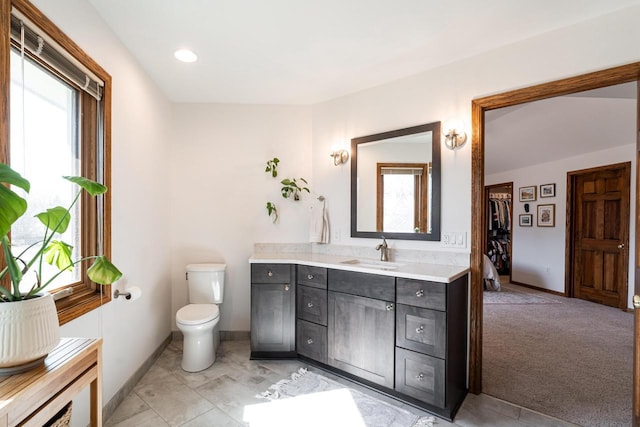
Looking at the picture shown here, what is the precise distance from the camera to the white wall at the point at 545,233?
480 cm

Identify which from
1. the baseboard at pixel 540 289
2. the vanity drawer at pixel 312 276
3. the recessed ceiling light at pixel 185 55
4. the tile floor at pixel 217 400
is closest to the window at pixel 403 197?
the vanity drawer at pixel 312 276

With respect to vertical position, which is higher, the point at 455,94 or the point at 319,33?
the point at 319,33

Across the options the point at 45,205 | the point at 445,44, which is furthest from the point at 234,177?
the point at 445,44

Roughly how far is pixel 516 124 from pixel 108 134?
510 cm

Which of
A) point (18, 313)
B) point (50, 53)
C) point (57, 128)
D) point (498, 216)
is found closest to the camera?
point (18, 313)

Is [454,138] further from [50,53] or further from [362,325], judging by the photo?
[50,53]

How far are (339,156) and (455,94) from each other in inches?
43.7

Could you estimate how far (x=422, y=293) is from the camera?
194 cm

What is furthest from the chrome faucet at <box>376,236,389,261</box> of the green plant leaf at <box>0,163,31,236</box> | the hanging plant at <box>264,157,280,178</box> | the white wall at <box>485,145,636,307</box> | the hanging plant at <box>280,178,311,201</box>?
A: the white wall at <box>485,145,636,307</box>

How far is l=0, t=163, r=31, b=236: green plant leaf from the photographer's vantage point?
2.50 feet

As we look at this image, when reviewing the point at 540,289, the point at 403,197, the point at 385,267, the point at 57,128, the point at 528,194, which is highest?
the point at 57,128

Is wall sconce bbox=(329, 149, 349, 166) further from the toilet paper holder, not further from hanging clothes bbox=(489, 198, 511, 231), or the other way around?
hanging clothes bbox=(489, 198, 511, 231)

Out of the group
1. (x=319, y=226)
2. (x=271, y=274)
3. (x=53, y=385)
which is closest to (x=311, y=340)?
(x=271, y=274)

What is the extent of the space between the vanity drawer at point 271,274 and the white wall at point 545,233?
4968mm
